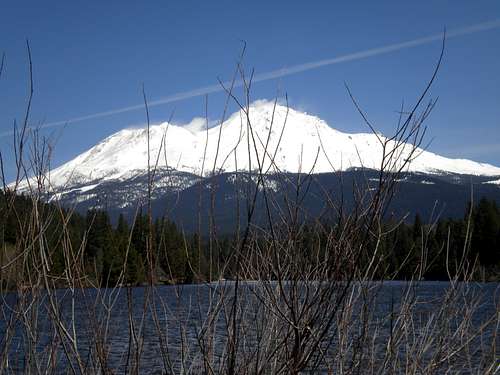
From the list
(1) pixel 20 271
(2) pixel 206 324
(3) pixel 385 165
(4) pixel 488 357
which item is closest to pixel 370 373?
(4) pixel 488 357

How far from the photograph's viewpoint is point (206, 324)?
94.3 inches

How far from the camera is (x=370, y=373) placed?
114 inches

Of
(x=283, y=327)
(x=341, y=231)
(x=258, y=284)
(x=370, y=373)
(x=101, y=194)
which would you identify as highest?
(x=101, y=194)

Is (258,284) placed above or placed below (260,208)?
below

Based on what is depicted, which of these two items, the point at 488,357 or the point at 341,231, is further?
the point at 488,357

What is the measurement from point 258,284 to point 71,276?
0.92m

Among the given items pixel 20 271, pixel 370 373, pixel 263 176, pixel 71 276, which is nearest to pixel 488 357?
pixel 370 373

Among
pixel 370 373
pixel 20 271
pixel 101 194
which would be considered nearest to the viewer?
pixel 20 271

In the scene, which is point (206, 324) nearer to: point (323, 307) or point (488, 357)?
point (323, 307)

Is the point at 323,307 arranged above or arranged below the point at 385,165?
below

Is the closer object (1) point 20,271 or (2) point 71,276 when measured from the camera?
(2) point 71,276

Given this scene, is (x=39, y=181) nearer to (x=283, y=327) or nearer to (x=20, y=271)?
(x=20, y=271)

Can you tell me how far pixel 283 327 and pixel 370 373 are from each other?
70 centimetres

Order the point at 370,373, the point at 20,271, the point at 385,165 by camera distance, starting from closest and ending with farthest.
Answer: the point at 385,165 → the point at 20,271 → the point at 370,373
